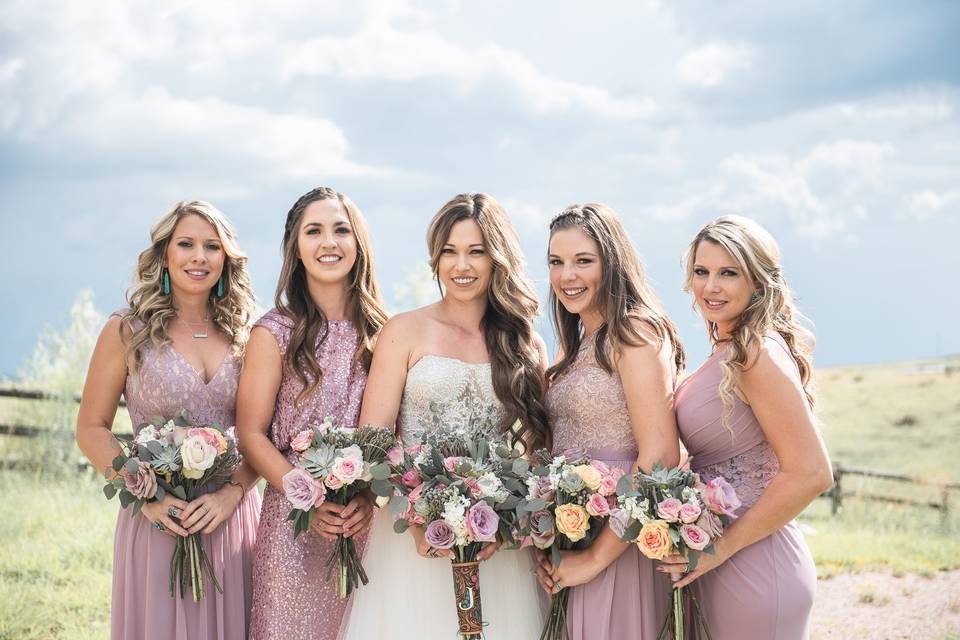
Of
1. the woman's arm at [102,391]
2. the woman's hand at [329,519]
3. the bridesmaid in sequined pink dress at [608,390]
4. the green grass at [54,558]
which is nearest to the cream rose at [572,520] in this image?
the bridesmaid in sequined pink dress at [608,390]

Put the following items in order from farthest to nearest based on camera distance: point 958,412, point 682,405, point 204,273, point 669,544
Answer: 1. point 958,412
2. point 204,273
3. point 682,405
4. point 669,544

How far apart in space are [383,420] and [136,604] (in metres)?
1.93

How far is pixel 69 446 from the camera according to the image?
1645 centimetres

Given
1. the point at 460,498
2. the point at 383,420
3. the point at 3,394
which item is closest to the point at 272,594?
A: the point at 383,420

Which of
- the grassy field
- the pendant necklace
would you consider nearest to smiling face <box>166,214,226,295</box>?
the pendant necklace

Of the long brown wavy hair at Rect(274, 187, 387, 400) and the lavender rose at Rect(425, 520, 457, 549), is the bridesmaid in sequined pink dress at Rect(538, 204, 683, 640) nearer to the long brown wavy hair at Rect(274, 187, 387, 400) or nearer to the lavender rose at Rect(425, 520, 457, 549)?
the lavender rose at Rect(425, 520, 457, 549)

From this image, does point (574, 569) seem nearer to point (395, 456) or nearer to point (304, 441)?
point (395, 456)

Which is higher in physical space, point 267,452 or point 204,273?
point 204,273

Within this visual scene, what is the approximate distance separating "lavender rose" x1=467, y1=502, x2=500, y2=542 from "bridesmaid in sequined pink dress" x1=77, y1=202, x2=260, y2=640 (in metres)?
1.81

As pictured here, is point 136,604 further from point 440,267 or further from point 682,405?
point 682,405

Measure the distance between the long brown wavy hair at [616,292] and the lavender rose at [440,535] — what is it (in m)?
1.33

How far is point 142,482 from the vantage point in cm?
515

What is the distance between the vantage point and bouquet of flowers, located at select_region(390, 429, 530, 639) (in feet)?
15.1
